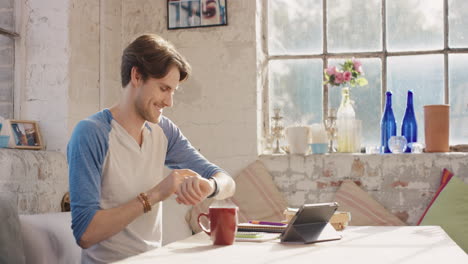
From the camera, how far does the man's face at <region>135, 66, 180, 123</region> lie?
210 centimetres

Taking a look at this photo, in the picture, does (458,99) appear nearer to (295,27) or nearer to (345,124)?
(345,124)

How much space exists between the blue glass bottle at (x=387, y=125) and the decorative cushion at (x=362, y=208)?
340mm

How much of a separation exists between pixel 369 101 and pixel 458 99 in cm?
57

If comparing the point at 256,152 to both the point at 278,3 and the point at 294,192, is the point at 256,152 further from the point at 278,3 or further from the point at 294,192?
the point at 278,3

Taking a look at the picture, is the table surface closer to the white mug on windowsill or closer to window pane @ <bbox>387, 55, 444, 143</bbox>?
the white mug on windowsill

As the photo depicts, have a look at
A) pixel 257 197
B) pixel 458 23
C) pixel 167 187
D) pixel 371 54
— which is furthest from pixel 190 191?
pixel 458 23

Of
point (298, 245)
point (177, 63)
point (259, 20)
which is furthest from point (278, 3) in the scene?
point (298, 245)

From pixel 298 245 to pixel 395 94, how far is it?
2.50 m

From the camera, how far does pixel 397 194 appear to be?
369 cm

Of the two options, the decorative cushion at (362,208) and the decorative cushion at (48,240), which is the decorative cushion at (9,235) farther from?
the decorative cushion at (362,208)

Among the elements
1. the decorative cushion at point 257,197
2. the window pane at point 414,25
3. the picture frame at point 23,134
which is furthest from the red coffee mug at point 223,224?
the window pane at point 414,25

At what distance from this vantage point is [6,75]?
3.40 meters

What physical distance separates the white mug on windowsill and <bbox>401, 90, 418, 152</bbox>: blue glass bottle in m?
0.62

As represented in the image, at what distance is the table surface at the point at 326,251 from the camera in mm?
1495
